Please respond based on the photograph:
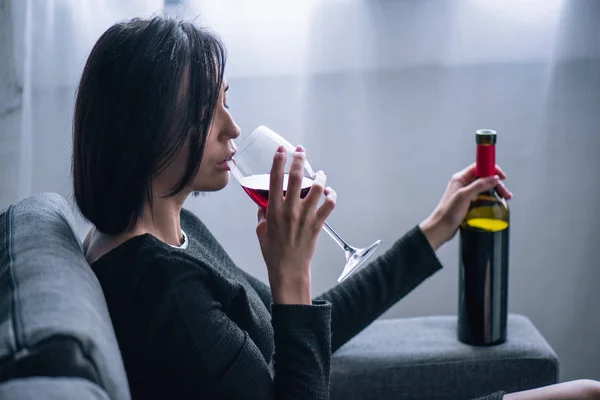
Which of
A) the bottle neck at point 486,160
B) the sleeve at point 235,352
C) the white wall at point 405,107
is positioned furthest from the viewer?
the white wall at point 405,107

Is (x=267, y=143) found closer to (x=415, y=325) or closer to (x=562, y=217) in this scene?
(x=415, y=325)

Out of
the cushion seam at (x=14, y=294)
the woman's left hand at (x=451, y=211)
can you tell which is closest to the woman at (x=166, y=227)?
the cushion seam at (x=14, y=294)

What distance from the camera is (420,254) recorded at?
4.44 feet

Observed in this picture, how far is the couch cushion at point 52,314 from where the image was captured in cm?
62

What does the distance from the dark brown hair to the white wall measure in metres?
0.66

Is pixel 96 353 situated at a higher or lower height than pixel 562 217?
higher

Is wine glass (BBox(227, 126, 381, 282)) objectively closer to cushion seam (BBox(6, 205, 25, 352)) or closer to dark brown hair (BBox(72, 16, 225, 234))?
dark brown hair (BBox(72, 16, 225, 234))

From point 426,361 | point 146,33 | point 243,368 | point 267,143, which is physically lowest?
point 426,361

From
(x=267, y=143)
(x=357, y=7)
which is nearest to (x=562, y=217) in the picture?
(x=357, y=7)

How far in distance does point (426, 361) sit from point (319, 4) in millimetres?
791

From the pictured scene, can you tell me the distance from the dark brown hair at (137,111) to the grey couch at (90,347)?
83mm

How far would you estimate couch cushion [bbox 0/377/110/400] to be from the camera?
556mm

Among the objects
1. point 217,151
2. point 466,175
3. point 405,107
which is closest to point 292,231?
point 217,151

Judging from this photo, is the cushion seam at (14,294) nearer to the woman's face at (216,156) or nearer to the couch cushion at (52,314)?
the couch cushion at (52,314)
